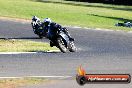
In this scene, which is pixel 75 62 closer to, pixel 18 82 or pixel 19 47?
pixel 19 47

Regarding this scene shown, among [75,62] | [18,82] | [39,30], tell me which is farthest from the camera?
A: [39,30]

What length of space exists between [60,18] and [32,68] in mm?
30522

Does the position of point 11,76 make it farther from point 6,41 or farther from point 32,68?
point 6,41

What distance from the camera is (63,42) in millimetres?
22688

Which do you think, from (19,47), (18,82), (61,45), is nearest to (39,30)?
(19,47)

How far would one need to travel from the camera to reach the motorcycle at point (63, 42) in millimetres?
22328

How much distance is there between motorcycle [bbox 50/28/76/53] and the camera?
22328 millimetres

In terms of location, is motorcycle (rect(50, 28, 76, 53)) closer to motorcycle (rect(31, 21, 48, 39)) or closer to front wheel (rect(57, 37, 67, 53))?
front wheel (rect(57, 37, 67, 53))

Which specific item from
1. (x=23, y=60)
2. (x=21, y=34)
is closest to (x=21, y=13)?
(x=21, y=34)

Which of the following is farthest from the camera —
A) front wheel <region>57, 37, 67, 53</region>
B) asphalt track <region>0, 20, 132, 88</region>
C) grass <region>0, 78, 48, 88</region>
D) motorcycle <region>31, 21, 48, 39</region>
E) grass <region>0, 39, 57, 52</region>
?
motorcycle <region>31, 21, 48, 39</region>

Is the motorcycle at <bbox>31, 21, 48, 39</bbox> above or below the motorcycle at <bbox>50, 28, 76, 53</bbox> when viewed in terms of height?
below

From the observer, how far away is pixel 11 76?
15.0 metres

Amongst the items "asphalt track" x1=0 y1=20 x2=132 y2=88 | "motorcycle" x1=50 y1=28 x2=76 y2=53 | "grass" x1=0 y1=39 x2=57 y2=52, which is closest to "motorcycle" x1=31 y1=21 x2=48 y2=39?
"asphalt track" x1=0 y1=20 x2=132 y2=88

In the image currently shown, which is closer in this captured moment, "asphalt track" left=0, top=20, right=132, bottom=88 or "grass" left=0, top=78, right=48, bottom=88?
"grass" left=0, top=78, right=48, bottom=88
